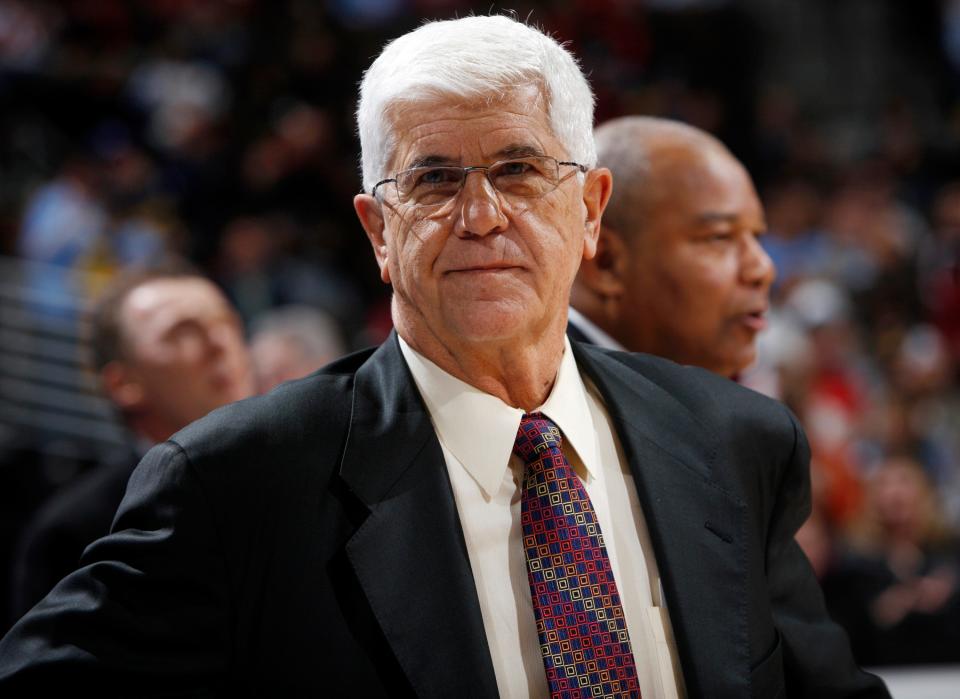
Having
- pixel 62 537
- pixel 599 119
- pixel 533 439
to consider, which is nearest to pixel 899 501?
pixel 62 537

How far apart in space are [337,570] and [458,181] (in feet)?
1.90

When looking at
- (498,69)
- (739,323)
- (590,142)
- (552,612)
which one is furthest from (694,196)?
(552,612)

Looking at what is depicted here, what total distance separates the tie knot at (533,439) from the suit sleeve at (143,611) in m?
0.47

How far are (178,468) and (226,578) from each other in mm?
161

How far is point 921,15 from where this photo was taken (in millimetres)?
10289

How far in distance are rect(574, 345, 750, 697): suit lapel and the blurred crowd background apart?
274 cm

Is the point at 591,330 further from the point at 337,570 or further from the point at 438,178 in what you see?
the point at 337,570

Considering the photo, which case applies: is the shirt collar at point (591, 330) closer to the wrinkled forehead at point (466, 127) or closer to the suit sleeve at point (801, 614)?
the suit sleeve at point (801, 614)

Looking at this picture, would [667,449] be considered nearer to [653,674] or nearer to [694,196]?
[653,674]

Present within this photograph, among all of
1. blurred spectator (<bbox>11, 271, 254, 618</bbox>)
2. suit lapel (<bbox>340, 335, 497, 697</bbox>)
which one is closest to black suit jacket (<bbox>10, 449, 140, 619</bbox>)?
blurred spectator (<bbox>11, 271, 254, 618</bbox>)

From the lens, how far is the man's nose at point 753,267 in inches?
101

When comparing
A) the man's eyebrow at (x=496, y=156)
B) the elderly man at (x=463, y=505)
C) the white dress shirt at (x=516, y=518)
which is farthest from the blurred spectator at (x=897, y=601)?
the man's eyebrow at (x=496, y=156)

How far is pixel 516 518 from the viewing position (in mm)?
1849

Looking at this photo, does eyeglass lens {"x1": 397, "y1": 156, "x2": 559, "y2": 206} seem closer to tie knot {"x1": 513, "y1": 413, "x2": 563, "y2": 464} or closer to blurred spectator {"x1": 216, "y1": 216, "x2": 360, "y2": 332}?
tie knot {"x1": 513, "y1": 413, "x2": 563, "y2": 464}
